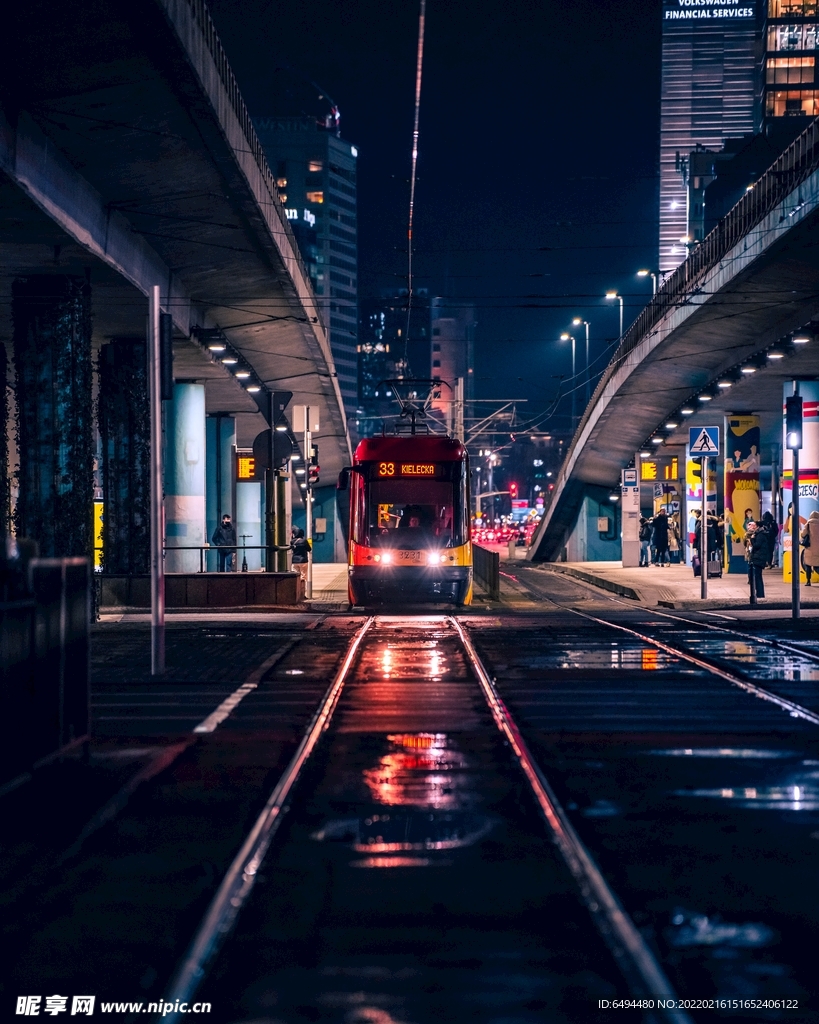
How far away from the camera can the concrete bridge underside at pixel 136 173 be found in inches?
616

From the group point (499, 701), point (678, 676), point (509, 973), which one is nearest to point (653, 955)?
point (509, 973)

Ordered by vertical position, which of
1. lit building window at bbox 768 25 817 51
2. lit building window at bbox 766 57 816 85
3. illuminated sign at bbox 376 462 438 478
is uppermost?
lit building window at bbox 768 25 817 51

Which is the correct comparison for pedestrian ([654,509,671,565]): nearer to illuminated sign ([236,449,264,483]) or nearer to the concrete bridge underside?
illuminated sign ([236,449,264,483])

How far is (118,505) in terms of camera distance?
3022cm

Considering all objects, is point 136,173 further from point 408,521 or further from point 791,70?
point 791,70

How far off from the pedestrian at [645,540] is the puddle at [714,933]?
46.0 m

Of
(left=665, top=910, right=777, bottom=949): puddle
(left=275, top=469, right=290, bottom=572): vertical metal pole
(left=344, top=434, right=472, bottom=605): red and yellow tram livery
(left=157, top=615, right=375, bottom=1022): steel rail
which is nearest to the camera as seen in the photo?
(left=157, top=615, right=375, bottom=1022): steel rail

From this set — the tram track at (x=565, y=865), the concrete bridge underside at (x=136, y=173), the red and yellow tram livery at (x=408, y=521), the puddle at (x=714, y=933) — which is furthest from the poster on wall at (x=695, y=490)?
the puddle at (x=714, y=933)

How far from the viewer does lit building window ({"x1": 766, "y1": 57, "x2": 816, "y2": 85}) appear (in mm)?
147500

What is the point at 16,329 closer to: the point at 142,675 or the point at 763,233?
the point at 142,675

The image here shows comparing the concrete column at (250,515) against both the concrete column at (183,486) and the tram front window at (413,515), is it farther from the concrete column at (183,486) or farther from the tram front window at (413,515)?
the tram front window at (413,515)

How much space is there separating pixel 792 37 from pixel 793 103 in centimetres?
686

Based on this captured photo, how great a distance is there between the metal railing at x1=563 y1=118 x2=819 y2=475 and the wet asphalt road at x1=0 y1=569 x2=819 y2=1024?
14.3 meters

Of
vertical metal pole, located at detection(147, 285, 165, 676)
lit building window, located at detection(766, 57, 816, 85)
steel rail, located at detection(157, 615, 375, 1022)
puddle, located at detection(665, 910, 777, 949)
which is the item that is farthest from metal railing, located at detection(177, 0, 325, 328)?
lit building window, located at detection(766, 57, 816, 85)
